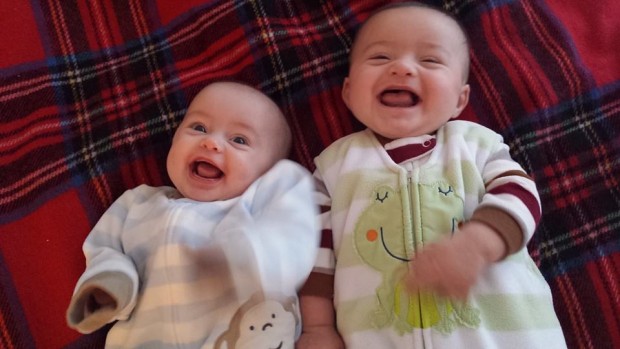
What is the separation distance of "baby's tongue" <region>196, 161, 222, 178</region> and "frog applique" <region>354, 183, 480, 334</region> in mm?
297

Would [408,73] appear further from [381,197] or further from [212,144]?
A: [212,144]

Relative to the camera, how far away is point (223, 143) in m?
1.23

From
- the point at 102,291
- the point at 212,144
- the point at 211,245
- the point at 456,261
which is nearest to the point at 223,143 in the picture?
the point at 212,144

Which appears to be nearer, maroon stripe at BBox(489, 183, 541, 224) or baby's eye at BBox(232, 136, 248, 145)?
maroon stripe at BBox(489, 183, 541, 224)

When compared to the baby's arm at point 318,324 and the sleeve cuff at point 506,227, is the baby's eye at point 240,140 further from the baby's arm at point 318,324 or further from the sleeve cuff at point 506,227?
the sleeve cuff at point 506,227

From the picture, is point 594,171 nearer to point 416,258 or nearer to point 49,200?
point 416,258

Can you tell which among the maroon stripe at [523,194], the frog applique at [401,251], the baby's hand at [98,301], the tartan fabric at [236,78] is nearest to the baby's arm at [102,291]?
the baby's hand at [98,301]

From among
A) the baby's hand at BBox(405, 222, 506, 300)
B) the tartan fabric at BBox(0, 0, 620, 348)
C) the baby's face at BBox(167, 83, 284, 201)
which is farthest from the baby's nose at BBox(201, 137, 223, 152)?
the baby's hand at BBox(405, 222, 506, 300)

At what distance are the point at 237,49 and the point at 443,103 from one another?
493mm

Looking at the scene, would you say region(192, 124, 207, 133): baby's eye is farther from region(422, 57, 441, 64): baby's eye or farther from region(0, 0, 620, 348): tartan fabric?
region(422, 57, 441, 64): baby's eye

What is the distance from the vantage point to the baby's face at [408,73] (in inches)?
47.9

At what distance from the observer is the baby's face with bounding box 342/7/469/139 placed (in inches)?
47.9

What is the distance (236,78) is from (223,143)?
0.82 feet

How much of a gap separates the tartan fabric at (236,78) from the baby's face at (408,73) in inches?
5.6
